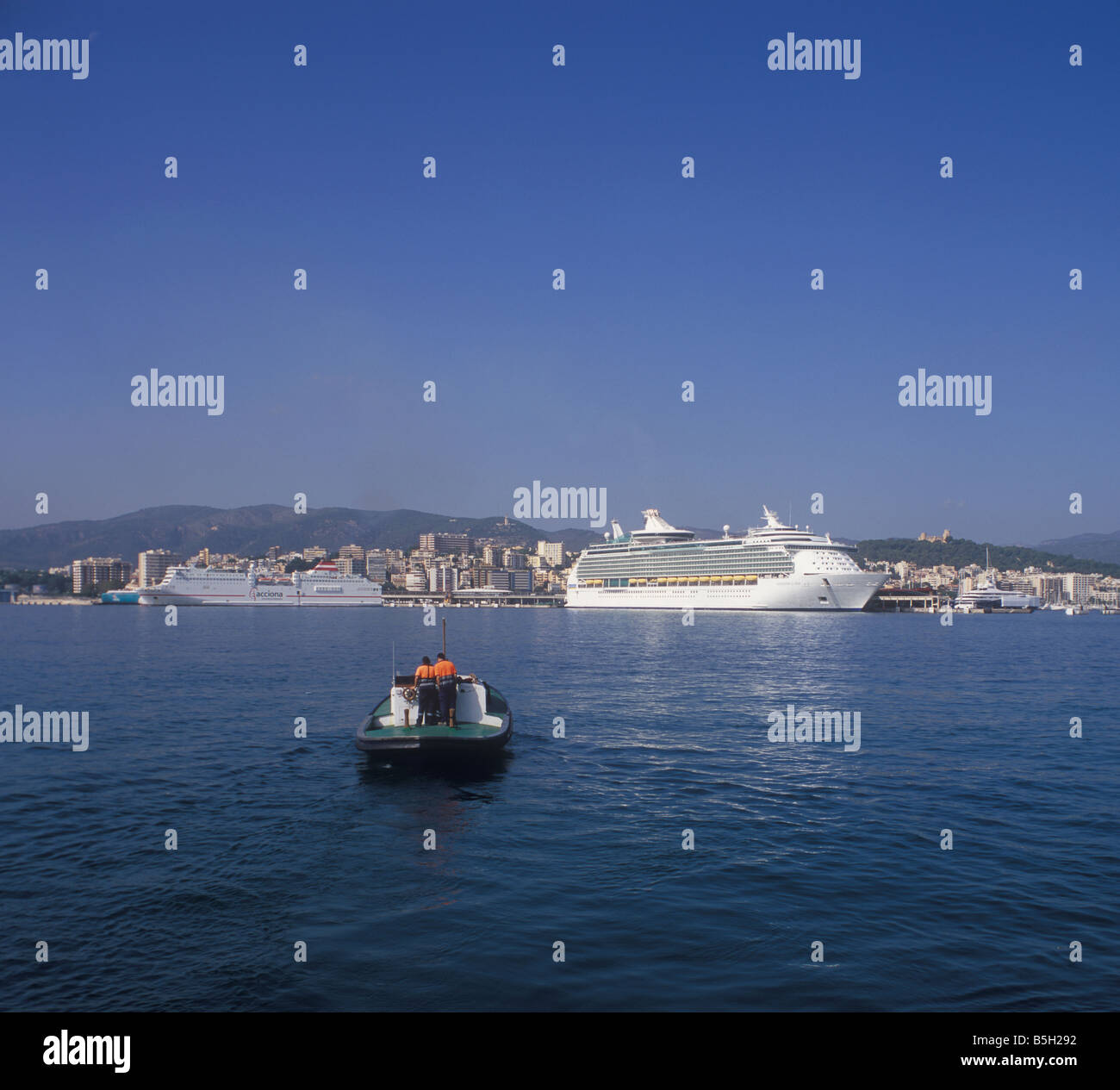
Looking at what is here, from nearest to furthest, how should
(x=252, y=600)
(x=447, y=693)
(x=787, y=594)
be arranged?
(x=447, y=693)
(x=787, y=594)
(x=252, y=600)

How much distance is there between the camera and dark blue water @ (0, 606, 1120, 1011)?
8562 mm

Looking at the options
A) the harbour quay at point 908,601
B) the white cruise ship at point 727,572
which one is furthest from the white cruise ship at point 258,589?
the harbour quay at point 908,601

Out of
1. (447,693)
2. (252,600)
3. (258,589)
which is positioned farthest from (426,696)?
(258,589)

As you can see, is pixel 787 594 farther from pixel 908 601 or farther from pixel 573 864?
pixel 573 864

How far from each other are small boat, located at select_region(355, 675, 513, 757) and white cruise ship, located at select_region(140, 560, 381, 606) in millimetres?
146346

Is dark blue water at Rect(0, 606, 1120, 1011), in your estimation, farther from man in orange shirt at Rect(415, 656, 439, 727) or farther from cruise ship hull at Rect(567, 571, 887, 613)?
cruise ship hull at Rect(567, 571, 887, 613)

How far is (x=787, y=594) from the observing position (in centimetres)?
11119

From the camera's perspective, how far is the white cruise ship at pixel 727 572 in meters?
110

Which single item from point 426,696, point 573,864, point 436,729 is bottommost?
point 573,864

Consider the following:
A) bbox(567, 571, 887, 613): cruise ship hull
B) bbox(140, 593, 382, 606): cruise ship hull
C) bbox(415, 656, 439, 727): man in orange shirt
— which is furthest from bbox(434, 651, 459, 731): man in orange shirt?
bbox(140, 593, 382, 606): cruise ship hull

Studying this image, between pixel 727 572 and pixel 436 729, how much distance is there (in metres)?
104

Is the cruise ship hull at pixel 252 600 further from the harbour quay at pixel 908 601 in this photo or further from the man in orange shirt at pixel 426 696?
the man in orange shirt at pixel 426 696
